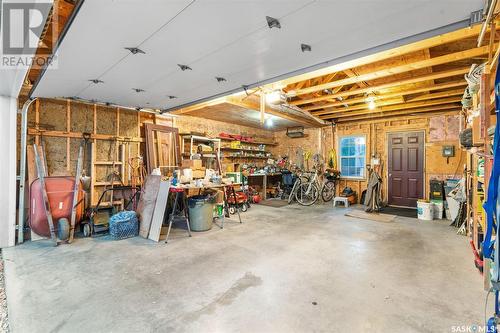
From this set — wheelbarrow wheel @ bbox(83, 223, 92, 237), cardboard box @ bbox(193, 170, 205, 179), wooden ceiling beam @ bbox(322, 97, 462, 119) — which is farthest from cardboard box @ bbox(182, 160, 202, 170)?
wooden ceiling beam @ bbox(322, 97, 462, 119)

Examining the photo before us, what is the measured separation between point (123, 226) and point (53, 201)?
1175 mm

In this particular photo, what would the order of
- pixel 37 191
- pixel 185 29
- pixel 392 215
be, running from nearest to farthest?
pixel 185 29, pixel 37 191, pixel 392 215

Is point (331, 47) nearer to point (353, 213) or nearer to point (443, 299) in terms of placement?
point (443, 299)

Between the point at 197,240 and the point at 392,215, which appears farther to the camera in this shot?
the point at 392,215

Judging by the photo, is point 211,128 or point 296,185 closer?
point 211,128

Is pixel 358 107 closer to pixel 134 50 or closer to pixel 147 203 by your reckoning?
pixel 134 50

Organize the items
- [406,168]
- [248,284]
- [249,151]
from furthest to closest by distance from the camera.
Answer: [249,151] → [406,168] → [248,284]

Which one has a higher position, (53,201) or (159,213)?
(53,201)

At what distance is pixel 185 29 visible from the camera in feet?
7.02

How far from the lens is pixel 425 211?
5422 mm

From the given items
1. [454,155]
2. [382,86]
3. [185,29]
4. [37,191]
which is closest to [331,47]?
[185,29]

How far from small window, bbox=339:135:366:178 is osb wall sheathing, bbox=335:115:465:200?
214 millimetres

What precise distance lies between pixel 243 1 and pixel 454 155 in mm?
7006

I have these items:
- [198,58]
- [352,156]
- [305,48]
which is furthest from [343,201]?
[198,58]
